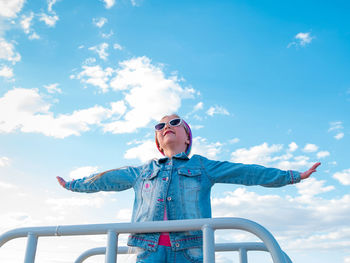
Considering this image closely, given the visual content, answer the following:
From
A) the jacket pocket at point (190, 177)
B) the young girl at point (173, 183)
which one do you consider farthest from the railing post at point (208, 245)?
the jacket pocket at point (190, 177)

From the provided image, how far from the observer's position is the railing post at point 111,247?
2.29 metres

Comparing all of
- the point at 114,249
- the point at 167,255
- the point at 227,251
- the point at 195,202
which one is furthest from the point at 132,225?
the point at 227,251

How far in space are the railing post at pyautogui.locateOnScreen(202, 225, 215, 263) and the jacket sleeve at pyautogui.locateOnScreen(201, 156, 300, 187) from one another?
928 mm

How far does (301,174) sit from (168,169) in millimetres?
1069

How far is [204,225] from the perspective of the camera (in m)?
2.15

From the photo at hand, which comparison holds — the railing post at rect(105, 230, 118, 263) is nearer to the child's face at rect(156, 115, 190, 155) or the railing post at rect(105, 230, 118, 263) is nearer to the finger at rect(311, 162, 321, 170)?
the child's face at rect(156, 115, 190, 155)

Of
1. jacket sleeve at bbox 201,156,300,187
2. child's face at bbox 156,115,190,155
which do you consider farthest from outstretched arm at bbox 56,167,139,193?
jacket sleeve at bbox 201,156,300,187

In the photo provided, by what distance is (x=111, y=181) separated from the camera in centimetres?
331

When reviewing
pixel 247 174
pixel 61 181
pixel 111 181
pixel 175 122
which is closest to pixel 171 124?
pixel 175 122

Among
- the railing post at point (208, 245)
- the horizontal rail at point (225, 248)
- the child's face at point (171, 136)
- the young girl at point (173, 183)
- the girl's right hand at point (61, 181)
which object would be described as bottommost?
the railing post at point (208, 245)

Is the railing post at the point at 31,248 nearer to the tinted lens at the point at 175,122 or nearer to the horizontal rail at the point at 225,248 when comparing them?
the horizontal rail at the point at 225,248

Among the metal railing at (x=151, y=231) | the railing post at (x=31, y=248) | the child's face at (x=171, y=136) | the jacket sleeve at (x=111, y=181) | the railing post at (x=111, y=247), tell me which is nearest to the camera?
the metal railing at (x=151, y=231)

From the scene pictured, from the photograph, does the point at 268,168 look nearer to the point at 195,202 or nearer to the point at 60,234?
the point at 195,202

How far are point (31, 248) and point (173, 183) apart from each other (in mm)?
1124
